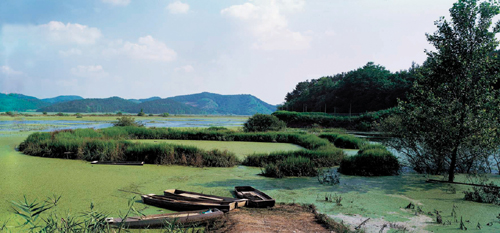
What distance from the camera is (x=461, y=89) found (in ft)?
25.2

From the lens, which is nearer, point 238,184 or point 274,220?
point 274,220

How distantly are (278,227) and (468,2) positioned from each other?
761 centimetres

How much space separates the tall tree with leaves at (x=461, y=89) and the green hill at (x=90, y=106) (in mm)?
145958

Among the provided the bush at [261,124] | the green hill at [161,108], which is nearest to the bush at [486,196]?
the bush at [261,124]

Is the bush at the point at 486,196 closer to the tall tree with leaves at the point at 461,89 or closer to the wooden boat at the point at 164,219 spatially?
the tall tree with leaves at the point at 461,89

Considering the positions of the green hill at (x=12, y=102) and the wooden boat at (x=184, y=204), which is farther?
the green hill at (x=12, y=102)

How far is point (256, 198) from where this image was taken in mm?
6102

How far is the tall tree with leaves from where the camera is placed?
7520mm

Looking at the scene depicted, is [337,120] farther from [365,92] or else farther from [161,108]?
[161,108]

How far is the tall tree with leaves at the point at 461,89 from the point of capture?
752 centimetres

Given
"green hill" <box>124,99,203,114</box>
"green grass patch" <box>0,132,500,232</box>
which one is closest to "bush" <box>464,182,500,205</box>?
"green grass patch" <box>0,132,500,232</box>

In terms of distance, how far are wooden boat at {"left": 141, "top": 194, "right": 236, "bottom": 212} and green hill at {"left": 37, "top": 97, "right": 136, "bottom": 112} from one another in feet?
475

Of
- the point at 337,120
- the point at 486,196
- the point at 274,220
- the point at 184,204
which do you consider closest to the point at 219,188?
the point at 184,204

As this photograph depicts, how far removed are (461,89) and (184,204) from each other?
728 cm
